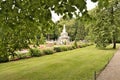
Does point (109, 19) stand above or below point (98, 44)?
above

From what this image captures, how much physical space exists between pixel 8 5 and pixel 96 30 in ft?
110

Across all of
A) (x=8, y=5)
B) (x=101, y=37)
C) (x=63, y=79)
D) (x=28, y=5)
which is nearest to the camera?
(x=8, y=5)

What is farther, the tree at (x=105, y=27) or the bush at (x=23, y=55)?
the tree at (x=105, y=27)

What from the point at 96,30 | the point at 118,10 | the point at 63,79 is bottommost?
the point at 63,79

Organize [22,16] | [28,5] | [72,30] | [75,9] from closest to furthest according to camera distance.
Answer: [75,9]
[28,5]
[22,16]
[72,30]

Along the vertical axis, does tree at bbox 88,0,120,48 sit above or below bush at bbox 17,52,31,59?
above

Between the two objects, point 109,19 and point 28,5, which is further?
point 109,19

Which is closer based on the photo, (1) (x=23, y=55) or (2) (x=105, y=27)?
(1) (x=23, y=55)

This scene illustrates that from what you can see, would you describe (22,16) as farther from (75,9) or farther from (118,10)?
(118,10)

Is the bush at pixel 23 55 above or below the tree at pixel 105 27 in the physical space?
below

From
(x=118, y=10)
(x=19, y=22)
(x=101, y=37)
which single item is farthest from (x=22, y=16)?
(x=118, y=10)

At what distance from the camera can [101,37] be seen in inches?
1490

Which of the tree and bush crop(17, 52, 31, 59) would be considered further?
the tree

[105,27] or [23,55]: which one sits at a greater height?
[105,27]
